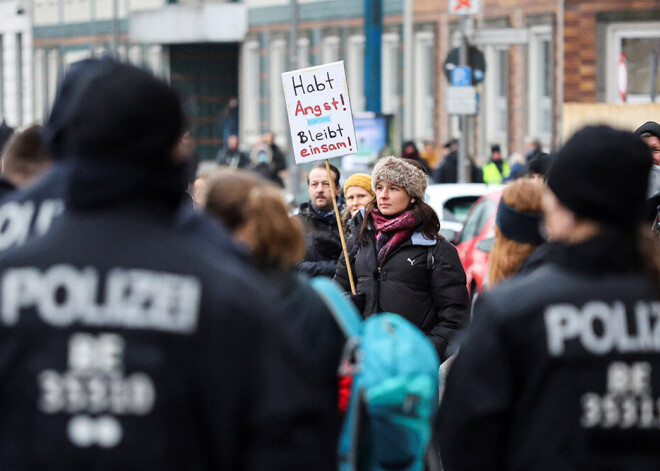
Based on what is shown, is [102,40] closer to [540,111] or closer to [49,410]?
[540,111]

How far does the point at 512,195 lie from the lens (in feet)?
17.9

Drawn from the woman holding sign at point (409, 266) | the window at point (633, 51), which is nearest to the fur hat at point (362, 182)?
the woman holding sign at point (409, 266)

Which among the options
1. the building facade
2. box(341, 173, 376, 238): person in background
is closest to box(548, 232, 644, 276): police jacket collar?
box(341, 173, 376, 238): person in background

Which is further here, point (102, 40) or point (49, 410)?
point (102, 40)

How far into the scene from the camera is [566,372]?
11.5ft

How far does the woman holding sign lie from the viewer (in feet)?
24.8

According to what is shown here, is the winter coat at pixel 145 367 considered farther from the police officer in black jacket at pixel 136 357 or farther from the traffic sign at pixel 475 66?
the traffic sign at pixel 475 66

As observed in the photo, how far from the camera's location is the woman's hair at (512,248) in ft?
17.0

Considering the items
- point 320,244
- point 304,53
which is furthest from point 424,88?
point 320,244

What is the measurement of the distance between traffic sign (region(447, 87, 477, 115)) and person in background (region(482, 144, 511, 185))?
8.91ft

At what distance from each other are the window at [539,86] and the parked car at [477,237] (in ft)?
54.7

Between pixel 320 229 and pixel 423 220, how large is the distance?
5.17 feet

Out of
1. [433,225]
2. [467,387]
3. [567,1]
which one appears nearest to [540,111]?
[567,1]

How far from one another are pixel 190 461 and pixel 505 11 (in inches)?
1135
